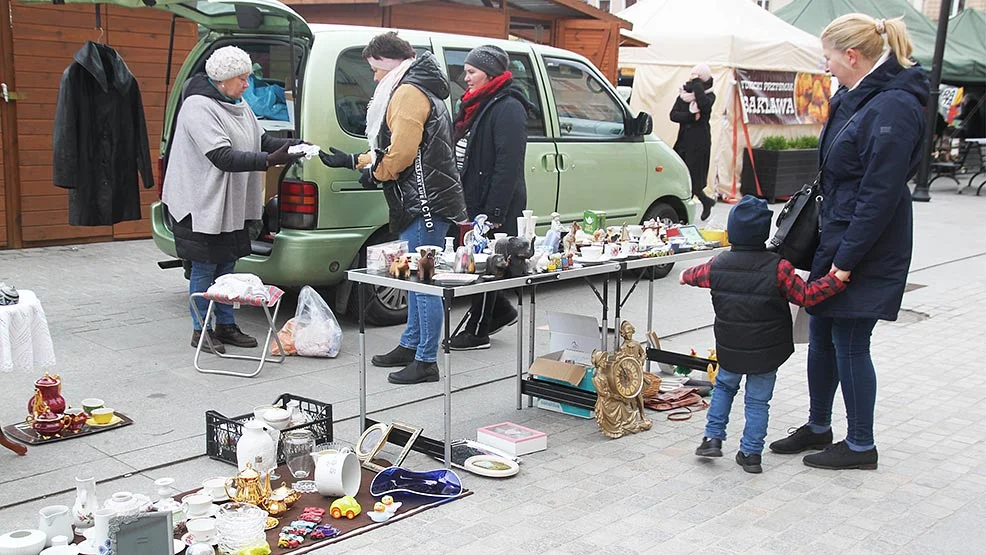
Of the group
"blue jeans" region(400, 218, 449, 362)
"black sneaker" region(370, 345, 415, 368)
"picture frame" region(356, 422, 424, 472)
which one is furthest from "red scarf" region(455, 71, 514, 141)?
"picture frame" region(356, 422, 424, 472)

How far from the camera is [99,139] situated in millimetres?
6953

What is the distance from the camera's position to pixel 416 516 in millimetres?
4078

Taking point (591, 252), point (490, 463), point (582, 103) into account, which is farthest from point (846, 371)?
point (582, 103)

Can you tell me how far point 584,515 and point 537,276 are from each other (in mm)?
1246

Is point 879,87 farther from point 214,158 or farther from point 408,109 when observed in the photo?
point 214,158

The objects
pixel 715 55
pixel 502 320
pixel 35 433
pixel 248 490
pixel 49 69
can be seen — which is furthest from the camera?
→ pixel 715 55

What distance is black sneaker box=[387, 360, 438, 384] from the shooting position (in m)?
5.83

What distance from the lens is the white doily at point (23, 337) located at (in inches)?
171

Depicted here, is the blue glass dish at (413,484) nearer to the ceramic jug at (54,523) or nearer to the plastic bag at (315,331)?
the ceramic jug at (54,523)

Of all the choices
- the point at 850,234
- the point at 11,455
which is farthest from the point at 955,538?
the point at 11,455

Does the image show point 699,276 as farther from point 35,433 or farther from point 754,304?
point 35,433

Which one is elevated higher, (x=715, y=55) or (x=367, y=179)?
(x=715, y=55)

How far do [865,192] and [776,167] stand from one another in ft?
38.9

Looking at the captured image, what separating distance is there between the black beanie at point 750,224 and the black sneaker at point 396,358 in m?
2.33
